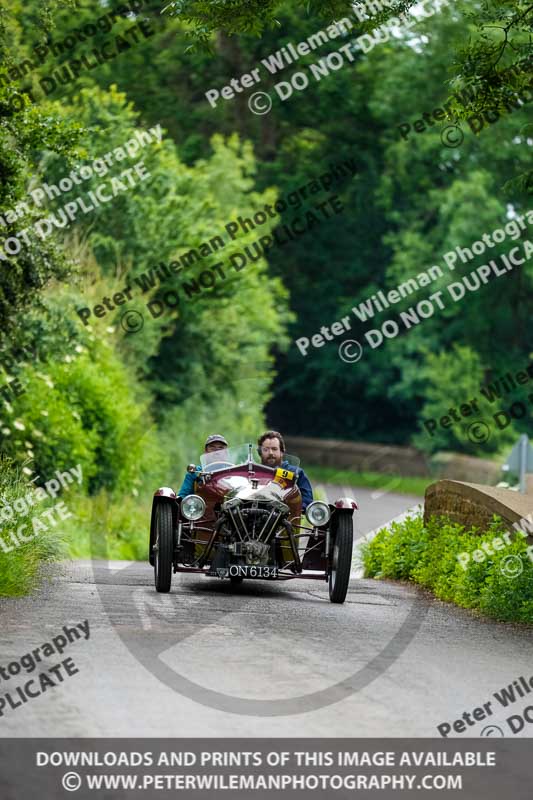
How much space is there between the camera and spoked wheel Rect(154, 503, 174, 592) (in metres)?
12.8

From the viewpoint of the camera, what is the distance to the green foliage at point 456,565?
12.6m

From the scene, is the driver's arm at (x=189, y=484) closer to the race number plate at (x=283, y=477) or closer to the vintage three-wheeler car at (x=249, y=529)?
the vintage three-wheeler car at (x=249, y=529)

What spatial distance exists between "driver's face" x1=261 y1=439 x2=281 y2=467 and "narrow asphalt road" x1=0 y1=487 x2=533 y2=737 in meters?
1.29

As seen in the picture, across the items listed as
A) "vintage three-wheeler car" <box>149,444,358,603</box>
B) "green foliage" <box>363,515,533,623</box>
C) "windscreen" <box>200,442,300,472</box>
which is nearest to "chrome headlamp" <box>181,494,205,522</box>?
"vintage three-wheeler car" <box>149,444,358,603</box>

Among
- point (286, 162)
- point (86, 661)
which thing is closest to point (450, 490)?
point (86, 661)

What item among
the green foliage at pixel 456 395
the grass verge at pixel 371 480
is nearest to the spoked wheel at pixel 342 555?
the grass verge at pixel 371 480

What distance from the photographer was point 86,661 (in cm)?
884

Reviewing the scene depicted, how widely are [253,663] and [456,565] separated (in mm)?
5556

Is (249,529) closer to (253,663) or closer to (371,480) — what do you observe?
(253,663)

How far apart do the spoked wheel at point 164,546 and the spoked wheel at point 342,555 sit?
1.51 meters

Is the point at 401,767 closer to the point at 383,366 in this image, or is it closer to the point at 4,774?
the point at 4,774

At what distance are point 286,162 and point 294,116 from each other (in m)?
1.79

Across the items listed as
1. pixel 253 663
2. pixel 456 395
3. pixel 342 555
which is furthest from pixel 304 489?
pixel 456 395

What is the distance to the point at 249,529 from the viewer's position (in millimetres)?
12758
